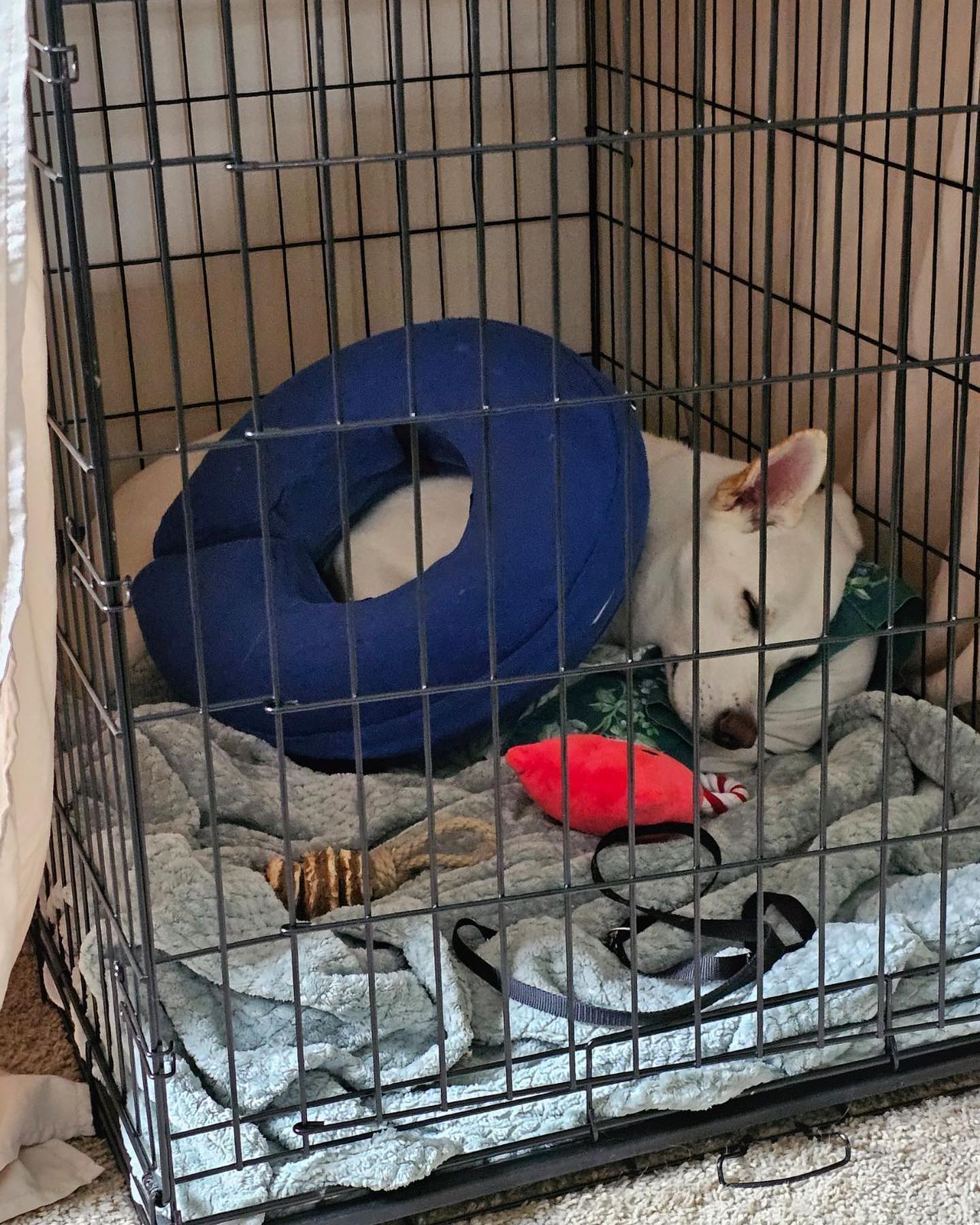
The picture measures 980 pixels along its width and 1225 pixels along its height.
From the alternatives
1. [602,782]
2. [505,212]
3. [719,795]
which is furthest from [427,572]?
[505,212]

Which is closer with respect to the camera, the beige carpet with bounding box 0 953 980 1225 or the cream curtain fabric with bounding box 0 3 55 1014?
the cream curtain fabric with bounding box 0 3 55 1014

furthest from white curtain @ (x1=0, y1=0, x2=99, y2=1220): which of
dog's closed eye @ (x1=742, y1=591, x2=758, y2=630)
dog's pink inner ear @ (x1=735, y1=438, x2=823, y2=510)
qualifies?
dog's closed eye @ (x1=742, y1=591, x2=758, y2=630)

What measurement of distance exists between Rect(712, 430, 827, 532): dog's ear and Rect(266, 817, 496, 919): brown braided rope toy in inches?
21.2

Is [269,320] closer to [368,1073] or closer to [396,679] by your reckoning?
[396,679]

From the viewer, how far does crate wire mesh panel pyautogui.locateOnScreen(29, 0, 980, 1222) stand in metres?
1.34

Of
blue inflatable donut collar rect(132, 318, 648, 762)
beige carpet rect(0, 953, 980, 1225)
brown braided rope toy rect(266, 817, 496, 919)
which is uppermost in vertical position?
blue inflatable donut collar rect(132, 318, 648, 762)

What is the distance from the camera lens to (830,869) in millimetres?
1755

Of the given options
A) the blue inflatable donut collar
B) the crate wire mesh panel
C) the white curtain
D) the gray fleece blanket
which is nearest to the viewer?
the white curtain

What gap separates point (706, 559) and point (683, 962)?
2.41 feet

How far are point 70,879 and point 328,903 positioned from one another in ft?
1.02

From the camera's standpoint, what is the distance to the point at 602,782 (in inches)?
71.8

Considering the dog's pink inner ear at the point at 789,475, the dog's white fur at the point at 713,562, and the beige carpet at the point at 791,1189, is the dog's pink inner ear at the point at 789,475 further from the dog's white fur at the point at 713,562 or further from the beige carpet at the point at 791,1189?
the beige carpet at the point at 791,1189

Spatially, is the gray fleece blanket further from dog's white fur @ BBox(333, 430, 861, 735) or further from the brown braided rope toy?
dog's white fur @ BBox(333, 430, 861, 735)

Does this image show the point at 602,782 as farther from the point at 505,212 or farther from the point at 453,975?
the point at 505,212
